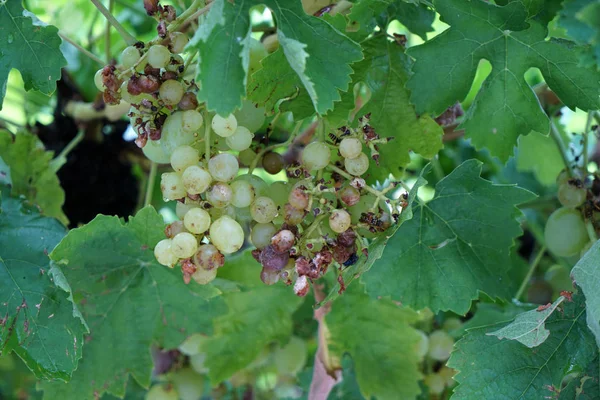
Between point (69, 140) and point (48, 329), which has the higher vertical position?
point (48, 329)

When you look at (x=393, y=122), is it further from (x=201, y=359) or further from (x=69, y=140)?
(x=69, y=140)

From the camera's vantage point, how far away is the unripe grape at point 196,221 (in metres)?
0.87

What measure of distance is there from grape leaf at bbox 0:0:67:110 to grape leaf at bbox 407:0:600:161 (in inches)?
20.1

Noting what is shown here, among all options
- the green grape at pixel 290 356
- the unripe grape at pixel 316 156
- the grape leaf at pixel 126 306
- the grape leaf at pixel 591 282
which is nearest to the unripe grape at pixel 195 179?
the unripe grape at pixel 316 156

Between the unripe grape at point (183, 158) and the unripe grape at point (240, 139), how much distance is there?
0.06 metres

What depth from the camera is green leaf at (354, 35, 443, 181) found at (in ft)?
3.61

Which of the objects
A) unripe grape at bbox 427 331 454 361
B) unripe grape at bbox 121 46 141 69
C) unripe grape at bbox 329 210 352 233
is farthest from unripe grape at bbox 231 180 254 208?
unripe grape at bbox 427 331 454 361

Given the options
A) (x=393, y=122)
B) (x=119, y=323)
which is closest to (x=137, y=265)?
(x=119, y=323)

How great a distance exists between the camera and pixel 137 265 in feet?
3.78

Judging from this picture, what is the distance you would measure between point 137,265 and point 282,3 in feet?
1.69

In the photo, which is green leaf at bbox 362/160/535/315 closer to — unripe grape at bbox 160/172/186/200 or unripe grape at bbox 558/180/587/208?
unripe grape at bbox 558/180/587/208

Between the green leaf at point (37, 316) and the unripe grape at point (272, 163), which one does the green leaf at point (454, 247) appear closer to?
the unripe grape at point (272, 163)

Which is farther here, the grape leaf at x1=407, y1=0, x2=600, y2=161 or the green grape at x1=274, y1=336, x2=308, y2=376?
the green grape at x1=274, y1=336, x2=308, y2=376

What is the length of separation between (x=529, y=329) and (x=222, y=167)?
1.47ft
